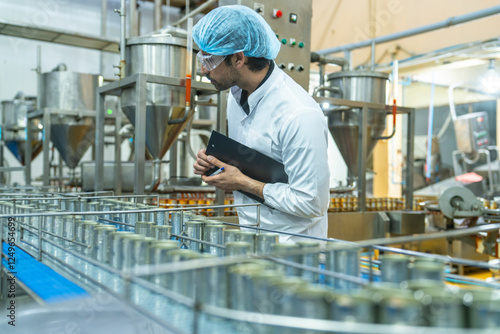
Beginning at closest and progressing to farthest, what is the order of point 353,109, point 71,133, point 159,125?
point 159,125, point 353,109, point 71,133

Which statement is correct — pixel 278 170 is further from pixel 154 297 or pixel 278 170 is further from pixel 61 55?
pixel 61 55

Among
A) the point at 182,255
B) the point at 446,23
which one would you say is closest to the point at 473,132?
the point at 446,23

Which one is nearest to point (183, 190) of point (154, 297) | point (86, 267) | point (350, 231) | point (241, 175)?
point (350, 231)

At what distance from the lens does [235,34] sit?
1375 millimetres

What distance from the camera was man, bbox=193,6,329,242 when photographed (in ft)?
4.30

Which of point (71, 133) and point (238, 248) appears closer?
point (238, 248)

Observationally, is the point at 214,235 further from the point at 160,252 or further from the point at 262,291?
the point at 262,291

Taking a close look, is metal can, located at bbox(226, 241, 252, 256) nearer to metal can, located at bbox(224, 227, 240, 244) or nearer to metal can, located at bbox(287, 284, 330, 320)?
metal can, located at bbox(224, 227, 240, 244)

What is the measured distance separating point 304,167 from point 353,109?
234 centimetres

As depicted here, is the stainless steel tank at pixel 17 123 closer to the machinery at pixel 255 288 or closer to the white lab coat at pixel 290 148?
the white lab coat at pixel 290 148

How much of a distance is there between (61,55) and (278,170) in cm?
651

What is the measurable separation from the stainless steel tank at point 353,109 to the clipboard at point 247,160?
217cm

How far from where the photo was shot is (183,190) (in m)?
3.36

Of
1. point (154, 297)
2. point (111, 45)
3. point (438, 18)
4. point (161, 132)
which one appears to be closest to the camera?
point (154, 297)
